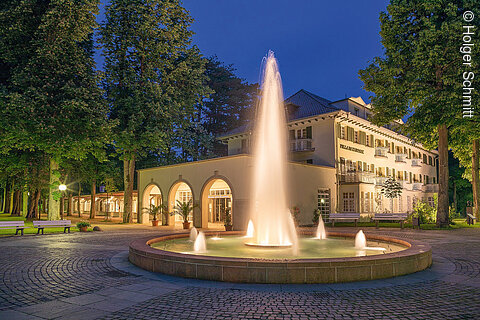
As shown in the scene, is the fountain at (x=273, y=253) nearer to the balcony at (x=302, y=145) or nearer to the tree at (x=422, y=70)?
the tree at (x=422, y=70)

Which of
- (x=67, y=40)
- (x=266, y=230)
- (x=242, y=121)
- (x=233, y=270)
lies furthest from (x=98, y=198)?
(x=233, y=270)

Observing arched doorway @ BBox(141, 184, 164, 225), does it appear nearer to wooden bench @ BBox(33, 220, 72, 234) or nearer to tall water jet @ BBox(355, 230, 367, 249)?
wooden bench @ BBox(33, 220, 72, 234)

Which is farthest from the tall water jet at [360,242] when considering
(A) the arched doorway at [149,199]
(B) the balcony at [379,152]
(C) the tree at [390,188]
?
(B) the balcony at [379,152]

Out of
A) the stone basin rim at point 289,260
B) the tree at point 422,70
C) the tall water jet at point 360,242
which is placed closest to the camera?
the stone basin rim at point 289,260

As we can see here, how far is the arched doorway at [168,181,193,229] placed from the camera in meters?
28.5

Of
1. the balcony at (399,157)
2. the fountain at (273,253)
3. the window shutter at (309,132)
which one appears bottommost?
Answer: the fountain at (273,253)

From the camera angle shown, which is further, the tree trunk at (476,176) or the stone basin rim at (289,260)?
the tree trunk at (476,176)

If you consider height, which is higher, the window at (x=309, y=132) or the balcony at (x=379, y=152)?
the window at (x=309, y=132)

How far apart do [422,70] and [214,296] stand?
20594mm

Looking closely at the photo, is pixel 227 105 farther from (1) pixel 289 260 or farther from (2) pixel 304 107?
(1) pixel 289 260

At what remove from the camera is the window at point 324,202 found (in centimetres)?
2859

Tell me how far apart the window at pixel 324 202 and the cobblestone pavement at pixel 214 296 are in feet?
64.1

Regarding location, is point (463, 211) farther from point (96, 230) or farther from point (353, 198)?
point (96, 230)

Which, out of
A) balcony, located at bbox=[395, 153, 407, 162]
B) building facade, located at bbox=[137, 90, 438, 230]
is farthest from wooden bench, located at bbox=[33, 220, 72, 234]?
balcony, located at bbox=[395, 153, 407, 162]
